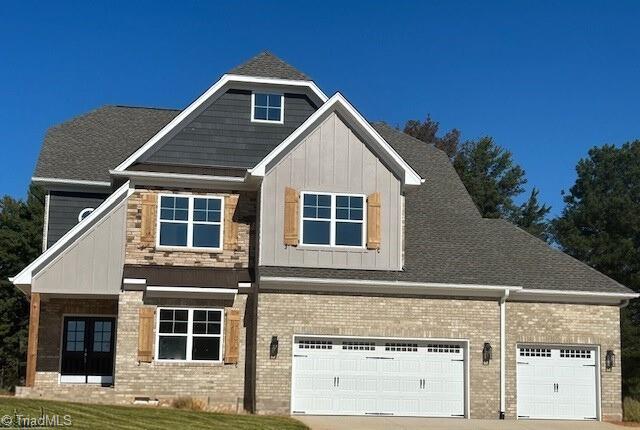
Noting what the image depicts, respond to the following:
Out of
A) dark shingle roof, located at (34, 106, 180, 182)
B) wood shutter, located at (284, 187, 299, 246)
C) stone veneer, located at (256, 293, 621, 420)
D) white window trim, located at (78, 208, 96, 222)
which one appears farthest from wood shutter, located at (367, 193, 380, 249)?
white window trim, located at (78, 208, 96, 222)

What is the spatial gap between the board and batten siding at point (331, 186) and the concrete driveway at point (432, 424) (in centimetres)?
421

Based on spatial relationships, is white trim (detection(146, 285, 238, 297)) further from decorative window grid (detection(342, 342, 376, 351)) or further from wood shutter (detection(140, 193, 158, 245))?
decorative window grid (detection(342, 342, 376, 351))

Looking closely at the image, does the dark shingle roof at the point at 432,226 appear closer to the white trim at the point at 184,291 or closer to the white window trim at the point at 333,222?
the white window trim at the point at 333,222

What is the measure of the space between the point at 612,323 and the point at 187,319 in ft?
39.8

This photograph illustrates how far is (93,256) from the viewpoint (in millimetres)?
25562

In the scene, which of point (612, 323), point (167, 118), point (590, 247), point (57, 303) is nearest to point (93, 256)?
point (57, 303)

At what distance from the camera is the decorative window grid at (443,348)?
25.6 metres

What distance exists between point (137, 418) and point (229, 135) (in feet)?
32.3

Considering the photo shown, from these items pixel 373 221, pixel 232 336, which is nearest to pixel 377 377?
pixel 232 336

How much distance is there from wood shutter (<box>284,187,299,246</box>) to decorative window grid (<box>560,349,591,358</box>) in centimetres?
831

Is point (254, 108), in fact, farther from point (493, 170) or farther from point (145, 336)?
point (493, 170)

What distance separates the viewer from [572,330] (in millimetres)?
26297

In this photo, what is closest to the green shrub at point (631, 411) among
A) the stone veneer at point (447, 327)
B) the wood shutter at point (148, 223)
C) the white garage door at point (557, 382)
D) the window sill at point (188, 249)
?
the stone veneer at point (447, 327)

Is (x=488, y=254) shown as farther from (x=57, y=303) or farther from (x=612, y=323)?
(x=57, y=303)
